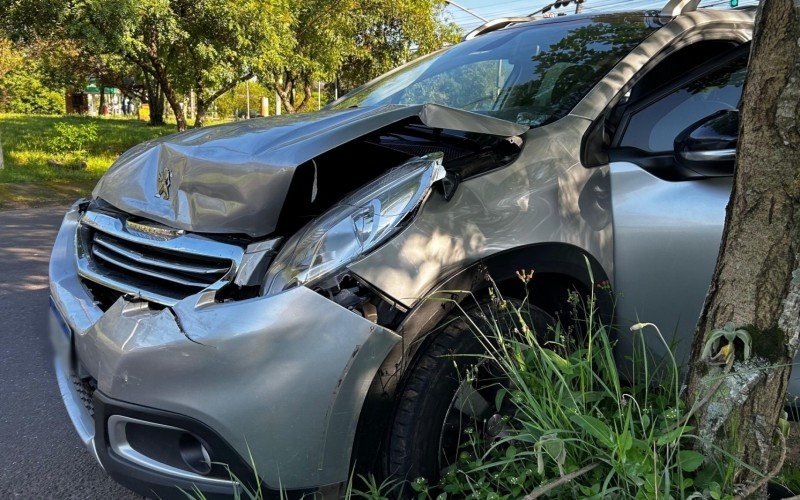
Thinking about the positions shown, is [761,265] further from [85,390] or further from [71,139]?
[71,139]

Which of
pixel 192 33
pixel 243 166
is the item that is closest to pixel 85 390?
pixel 243 166

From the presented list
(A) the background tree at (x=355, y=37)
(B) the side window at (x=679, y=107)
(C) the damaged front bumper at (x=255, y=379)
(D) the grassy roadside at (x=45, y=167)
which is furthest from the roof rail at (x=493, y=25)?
(A) the background tree at (x=355, y=37)

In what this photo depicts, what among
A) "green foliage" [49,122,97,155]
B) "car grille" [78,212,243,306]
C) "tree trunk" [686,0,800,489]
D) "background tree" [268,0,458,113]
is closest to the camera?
"tree trunk" [686,0,800,489]

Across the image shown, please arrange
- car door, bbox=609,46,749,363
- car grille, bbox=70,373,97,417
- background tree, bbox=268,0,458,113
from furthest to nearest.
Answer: background tree, bbox=268,0,458,113 → car door, bbox=609,46,749,363 → car grille, bbox=70,373,97,417

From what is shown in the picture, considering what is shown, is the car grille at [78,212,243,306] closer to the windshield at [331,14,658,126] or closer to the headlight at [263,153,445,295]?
the headlight at [263,153,445,295]

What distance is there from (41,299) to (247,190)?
3.57m

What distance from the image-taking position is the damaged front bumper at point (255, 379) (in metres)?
1.58

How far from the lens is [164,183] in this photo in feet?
6.86

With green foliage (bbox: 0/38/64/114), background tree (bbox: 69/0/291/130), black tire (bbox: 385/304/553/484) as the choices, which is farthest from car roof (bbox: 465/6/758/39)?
green foliage (bbox: 0/38/64/114)

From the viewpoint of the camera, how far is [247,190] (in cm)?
188

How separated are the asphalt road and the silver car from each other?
1.71 feet

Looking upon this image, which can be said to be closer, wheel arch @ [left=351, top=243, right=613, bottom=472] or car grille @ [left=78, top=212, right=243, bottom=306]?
wheel arch @ [left=351, top=243, right=613, bottom=472]

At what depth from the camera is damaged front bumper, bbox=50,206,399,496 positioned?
1.58 meters

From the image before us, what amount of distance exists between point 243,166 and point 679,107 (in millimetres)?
1731
